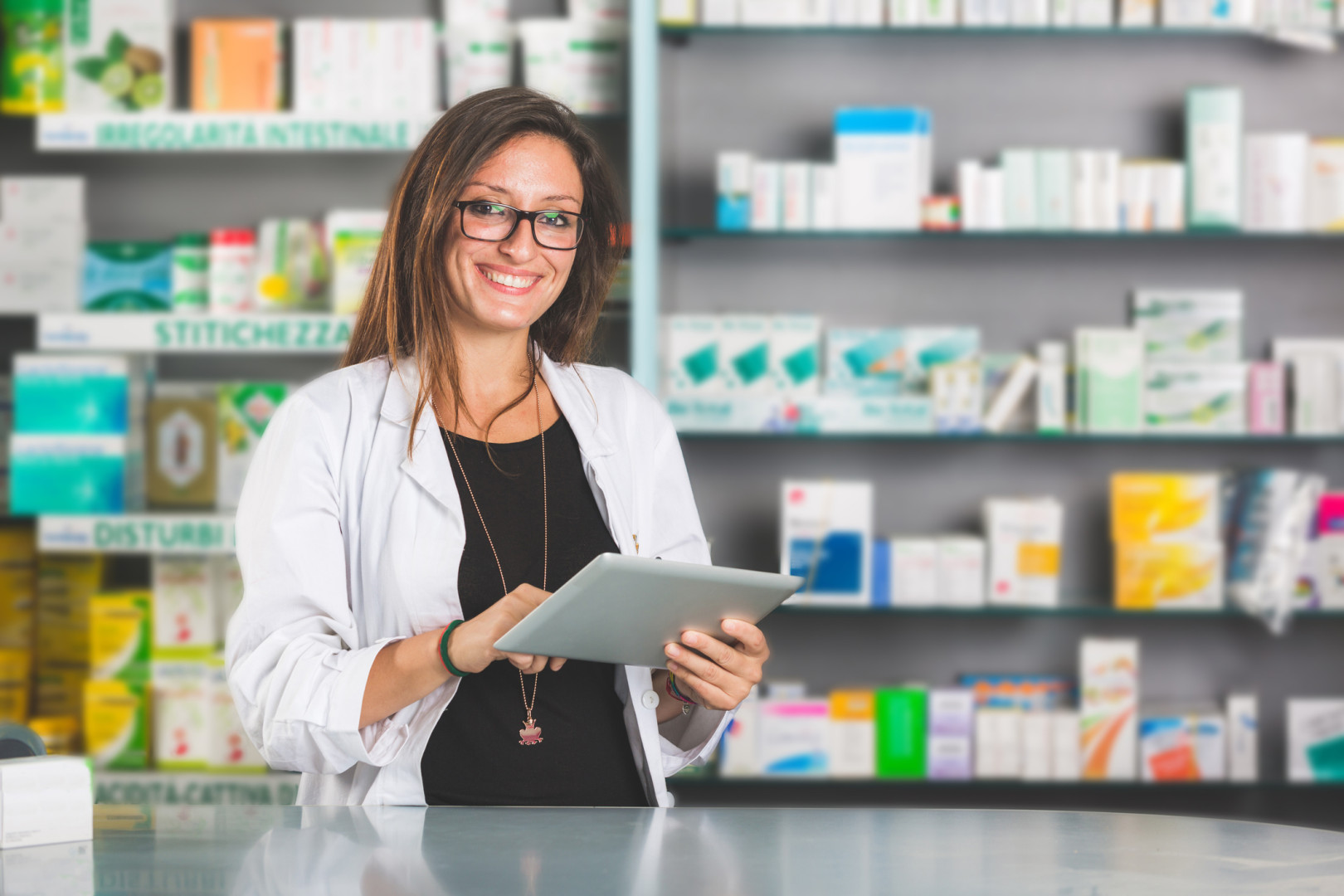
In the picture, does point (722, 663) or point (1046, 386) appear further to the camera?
point (1046, 386)

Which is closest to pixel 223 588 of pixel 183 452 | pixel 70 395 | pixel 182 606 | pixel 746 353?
pixel 182 606

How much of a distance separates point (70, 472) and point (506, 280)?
6.33 feet

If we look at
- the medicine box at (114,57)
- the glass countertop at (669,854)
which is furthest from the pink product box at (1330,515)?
the medicine box at (114,57)

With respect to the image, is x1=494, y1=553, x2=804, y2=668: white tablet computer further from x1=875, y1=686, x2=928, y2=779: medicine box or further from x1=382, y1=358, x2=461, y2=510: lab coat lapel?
x1=875, y1=686, x2=928, y2=779: medicine box

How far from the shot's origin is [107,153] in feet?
10.7

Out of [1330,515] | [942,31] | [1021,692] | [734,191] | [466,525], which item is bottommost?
[1021,692]

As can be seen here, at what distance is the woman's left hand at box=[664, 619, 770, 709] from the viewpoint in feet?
4.27

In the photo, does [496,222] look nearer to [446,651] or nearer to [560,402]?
[560,402]

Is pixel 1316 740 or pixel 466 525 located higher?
pixel 466 525

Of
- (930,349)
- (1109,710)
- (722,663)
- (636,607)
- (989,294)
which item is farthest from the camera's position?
(989,294)

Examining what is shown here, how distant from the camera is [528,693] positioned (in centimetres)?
141

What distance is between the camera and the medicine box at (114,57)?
2.93 meters

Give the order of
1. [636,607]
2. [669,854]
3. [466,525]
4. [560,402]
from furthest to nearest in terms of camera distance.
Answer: [560,402] → [466,525] → [636,607] → [669,854]

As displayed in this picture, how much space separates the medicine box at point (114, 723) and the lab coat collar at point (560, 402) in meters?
1.88
